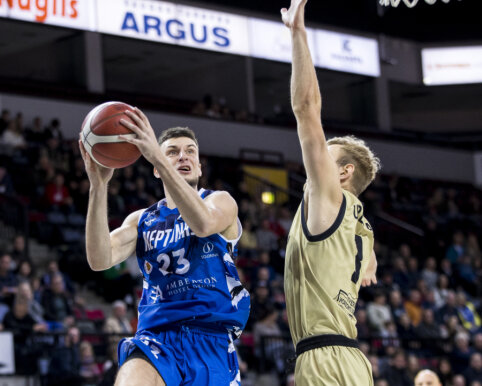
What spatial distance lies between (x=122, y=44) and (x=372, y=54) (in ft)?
21.1

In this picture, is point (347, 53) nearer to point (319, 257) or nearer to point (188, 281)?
point (188, 281)

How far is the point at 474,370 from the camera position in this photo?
1425cm

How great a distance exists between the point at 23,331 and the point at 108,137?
6.36 metres

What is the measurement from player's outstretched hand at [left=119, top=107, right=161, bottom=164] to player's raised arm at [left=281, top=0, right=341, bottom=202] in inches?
27.4

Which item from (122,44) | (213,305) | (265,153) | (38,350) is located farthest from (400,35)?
(213,305)

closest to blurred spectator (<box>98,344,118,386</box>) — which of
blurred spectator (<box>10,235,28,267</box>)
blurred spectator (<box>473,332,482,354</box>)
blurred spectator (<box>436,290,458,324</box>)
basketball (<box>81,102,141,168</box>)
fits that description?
blurred spectator (<box>10,235,28,267</box>)

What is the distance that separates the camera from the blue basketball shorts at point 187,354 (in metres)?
4.88

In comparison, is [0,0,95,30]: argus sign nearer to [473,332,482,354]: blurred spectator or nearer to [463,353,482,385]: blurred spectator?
[473,332,482,354]: blurred spectator

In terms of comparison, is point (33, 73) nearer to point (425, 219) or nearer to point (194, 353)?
point (425, 219)

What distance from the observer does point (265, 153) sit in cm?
2256

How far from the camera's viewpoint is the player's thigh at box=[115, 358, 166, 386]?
4691 millimetres

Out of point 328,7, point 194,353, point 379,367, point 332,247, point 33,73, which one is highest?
point 328,7

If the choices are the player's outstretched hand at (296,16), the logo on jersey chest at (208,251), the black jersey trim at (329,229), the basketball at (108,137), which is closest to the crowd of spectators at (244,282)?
the logo on jersey chest at (208,251)

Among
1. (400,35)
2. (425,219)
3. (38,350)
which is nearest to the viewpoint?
(38,350)
